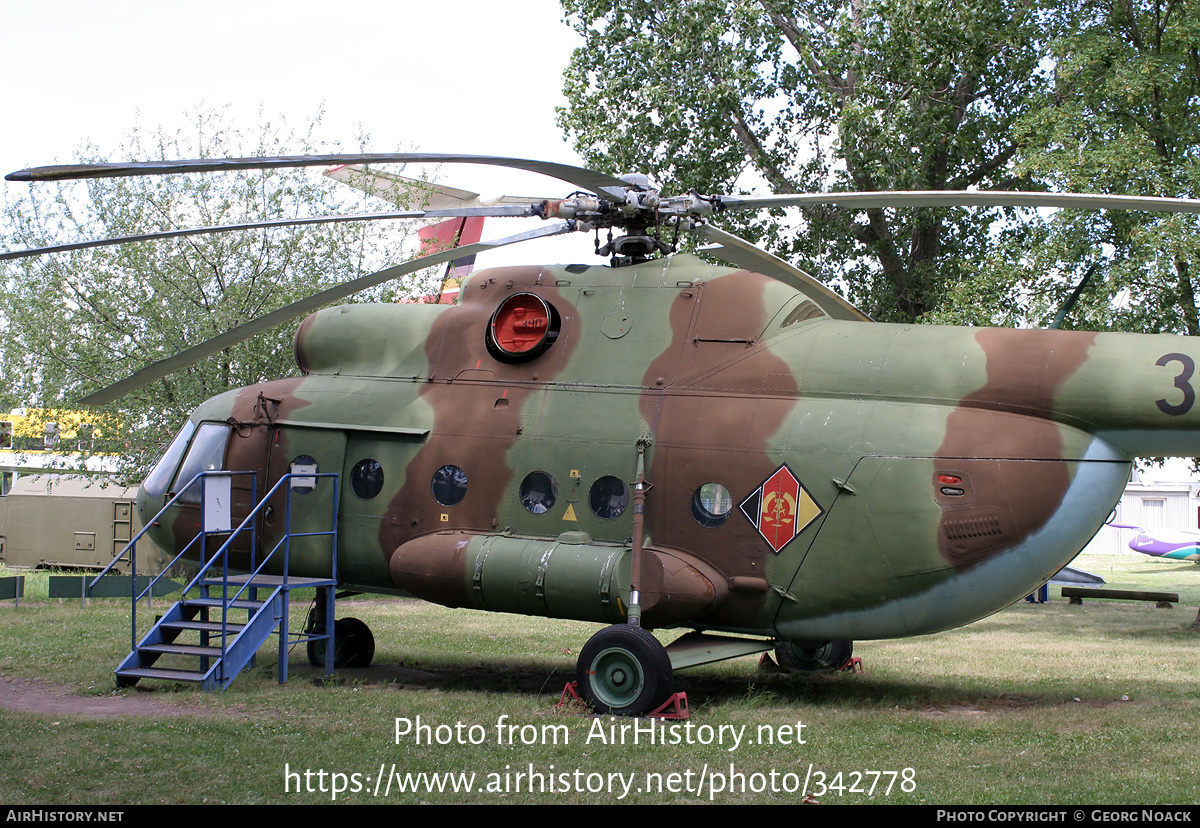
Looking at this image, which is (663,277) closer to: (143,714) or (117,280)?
(143,714)

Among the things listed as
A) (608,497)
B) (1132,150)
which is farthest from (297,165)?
(1132,150)

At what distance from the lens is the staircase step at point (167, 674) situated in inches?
403

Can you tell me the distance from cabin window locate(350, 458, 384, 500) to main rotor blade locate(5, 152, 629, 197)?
11.9 feet

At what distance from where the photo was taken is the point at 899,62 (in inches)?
803

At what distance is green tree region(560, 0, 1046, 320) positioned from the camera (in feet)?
66.8

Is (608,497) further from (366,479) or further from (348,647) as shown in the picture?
(348,647)

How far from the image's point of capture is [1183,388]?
28.2 feet

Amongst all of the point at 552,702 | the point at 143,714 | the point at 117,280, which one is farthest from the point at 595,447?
the point at 117,280

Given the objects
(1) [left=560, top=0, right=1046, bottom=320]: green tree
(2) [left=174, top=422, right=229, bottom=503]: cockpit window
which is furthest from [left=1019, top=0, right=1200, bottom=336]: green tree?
(2) [left=174, top=422, right=229, bottom=503]: cockpit window

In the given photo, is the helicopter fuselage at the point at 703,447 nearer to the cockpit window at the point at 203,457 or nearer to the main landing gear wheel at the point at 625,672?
the cockpit window at the point at 203,457

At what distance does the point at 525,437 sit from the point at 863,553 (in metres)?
3.54

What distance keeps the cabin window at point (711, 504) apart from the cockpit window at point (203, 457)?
5638mm

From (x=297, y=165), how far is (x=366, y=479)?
13.3 ft

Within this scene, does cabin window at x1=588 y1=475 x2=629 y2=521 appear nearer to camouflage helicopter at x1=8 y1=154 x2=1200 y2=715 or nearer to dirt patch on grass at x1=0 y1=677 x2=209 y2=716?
camouflage helicopter at x1=8 y1=154 x2=1200 y2=715
